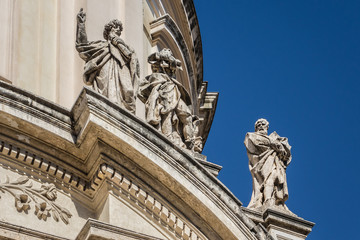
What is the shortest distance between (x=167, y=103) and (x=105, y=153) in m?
1.85

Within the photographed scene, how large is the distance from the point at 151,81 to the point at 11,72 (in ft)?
8.68

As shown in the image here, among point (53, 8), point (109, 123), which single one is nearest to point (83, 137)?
point (109, 123)

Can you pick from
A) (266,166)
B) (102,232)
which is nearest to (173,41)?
(266,166)

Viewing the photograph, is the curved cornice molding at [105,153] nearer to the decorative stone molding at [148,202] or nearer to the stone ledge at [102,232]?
the decorative stone molding at [148,202]

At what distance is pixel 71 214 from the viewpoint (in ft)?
47.3

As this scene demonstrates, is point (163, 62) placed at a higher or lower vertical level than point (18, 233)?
higher

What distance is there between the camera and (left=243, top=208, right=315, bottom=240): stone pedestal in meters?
15.7

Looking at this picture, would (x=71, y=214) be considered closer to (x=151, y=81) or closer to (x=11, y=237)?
(x=11, y=237)

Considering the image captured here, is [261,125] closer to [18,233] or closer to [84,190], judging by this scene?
[84,190]

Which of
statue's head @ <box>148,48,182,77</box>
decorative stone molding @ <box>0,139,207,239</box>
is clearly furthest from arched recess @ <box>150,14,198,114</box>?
decorative stone molding @ <box>0,139,207,239</box>

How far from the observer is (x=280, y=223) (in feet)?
51.8

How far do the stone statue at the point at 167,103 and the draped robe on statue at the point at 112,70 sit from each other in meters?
0.47

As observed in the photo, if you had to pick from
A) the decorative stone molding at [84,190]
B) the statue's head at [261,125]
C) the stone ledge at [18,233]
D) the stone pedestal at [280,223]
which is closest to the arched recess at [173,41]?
the statue's head at [261,125]

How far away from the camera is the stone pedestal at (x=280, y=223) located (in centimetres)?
1570
